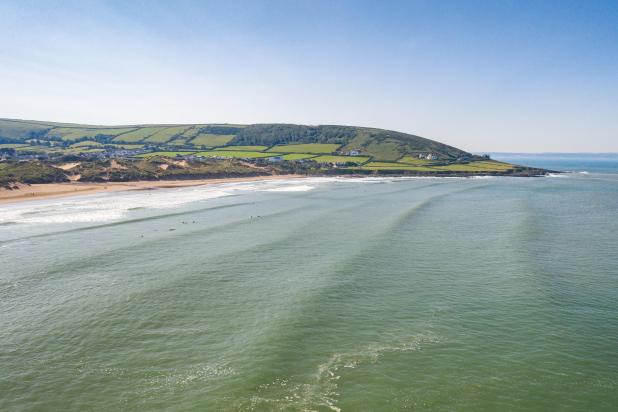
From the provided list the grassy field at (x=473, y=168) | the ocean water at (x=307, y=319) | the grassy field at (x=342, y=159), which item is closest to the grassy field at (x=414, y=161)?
the grassy field at (x=473, y=168)

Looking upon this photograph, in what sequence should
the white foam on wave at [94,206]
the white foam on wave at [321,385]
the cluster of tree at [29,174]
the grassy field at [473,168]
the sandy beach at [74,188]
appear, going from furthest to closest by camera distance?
the grassy field at [473,168] < the cluster of tree at [29,174] < the sandy beach at [74,188] < the white foam on wave at [94,206] < the white foam on wave at [321,385]

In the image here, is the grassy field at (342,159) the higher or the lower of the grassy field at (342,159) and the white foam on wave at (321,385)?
the higher

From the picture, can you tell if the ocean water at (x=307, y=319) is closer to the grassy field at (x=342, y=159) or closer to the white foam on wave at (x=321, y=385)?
the white foam on wave at (x=321, y=385)

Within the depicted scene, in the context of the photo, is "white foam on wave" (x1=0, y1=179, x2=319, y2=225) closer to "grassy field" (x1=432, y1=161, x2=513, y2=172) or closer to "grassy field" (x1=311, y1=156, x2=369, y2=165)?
"grassy field" (x1=311, y1=156, x2=369, y2=165)

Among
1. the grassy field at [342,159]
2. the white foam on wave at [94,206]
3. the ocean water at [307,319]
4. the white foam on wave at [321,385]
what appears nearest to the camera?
the white foam on wave at [321,385]

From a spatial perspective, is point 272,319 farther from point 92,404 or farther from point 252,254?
point 252,254

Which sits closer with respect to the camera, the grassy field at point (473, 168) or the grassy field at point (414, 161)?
the grassy field at point (473, 168)

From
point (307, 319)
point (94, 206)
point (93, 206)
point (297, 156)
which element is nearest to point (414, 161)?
point (297, 156)

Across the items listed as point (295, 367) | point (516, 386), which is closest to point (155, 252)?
point (295, 367)
